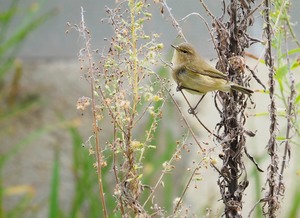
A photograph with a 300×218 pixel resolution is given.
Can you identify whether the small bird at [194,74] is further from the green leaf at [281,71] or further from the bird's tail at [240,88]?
the green leaf at [281,71]

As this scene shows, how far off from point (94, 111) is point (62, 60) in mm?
3582

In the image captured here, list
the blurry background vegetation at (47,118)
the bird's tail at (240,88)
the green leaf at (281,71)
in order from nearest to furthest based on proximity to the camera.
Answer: the bird's tail at (240,88) < the green leaf at (281,71) < the blurry background vegetation at (47,118)

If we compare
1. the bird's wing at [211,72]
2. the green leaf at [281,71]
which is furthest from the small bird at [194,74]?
the green leaf at [281,71]

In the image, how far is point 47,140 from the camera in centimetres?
439

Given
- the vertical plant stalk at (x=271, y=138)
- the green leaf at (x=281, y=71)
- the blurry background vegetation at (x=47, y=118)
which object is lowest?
the vertical plant stalk at (x=271, y=138)

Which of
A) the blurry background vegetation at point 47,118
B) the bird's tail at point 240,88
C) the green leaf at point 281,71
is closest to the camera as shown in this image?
the bird's tail at point 240,88

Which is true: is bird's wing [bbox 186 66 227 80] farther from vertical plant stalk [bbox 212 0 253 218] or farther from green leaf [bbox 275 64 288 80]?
green leaf [bbox 275 64 288 80]

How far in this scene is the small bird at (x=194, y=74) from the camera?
1.23 m

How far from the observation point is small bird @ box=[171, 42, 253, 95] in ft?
4.03

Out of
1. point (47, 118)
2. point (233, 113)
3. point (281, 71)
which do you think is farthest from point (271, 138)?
point (47, 118)

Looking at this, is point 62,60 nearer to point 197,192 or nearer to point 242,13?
point 197,192

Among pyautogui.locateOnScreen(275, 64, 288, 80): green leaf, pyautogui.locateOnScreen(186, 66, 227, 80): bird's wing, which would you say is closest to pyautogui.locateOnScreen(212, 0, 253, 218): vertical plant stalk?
pyautogui.locateOnScreen(186, 66, 227, 80): bird's wing

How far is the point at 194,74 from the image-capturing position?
129 centimetres

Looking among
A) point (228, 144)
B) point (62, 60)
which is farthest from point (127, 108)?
point (62, 60)
